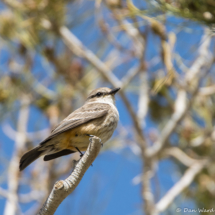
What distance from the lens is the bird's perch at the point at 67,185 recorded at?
268 cm

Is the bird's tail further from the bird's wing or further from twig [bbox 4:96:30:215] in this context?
twig [bbox 4:96:30:215]

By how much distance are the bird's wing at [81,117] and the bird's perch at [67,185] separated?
1.10 m

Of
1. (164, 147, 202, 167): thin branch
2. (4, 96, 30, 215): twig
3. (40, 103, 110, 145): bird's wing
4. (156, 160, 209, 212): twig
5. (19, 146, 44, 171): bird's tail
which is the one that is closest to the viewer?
(19, 146, 44, 171): bird's tail

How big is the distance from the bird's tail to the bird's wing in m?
0.18

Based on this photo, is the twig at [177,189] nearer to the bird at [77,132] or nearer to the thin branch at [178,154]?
the thin branch at [178,154]

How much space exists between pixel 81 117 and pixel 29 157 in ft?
2.75

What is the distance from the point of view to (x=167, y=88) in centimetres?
625

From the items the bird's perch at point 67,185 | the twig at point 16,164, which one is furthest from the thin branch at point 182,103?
the bird's perch at point 67,185

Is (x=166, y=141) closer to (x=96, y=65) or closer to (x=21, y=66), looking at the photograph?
(x=96, y=65)

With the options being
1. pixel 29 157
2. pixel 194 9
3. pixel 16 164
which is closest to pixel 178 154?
pixel 16 164

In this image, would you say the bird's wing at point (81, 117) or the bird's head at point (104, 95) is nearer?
the bird's wing at point (81, 117)

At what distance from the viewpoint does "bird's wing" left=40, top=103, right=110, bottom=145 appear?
4.18 meters

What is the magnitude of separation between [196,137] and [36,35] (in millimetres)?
3167

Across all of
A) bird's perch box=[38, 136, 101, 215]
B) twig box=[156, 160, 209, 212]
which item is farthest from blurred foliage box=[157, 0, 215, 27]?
twig box=[156, 160, 209, 212]
